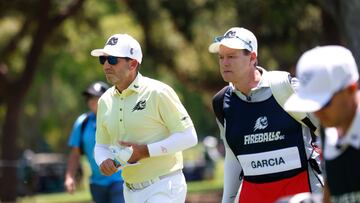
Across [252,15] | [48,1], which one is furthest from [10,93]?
[252,15]

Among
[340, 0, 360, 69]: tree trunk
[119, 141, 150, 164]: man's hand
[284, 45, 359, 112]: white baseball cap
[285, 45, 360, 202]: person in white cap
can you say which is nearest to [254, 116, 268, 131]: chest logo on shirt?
[119, 141, 150, 164]: man's hand

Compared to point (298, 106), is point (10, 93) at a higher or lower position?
lower

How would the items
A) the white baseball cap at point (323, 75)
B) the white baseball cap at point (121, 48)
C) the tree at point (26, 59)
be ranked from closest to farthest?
the white baseball cap at point (323, 75) < the white baseball cap at point (121, 48) < the tree at point (26, 59)

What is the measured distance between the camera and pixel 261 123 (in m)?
6.67

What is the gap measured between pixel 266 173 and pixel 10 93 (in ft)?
66.3

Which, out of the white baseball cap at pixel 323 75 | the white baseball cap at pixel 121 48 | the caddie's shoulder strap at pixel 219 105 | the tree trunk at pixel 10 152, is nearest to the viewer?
the white baseball cap at pixel 323 75

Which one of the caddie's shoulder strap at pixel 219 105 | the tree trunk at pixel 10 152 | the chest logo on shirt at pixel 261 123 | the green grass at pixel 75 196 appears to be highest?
the caddie's shoulder strap at pixel 219 105

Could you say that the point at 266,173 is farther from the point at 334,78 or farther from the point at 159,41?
the point at 159,41

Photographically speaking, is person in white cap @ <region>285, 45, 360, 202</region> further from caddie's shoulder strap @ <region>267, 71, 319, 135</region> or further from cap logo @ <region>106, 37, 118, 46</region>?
cap logo @ <region>106, 37, 118, 46</region>

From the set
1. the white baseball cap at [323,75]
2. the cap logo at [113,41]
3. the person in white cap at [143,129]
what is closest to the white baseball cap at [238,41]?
the person in white cap at [143,129]

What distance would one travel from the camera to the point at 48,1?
2467 centimetres

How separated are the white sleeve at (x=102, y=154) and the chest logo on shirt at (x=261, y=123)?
1378 millimetres

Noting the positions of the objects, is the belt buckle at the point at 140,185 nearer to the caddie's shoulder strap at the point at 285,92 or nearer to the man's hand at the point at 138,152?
the man's hand at the point at 138,152

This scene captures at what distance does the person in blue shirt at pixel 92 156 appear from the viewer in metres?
10.4
